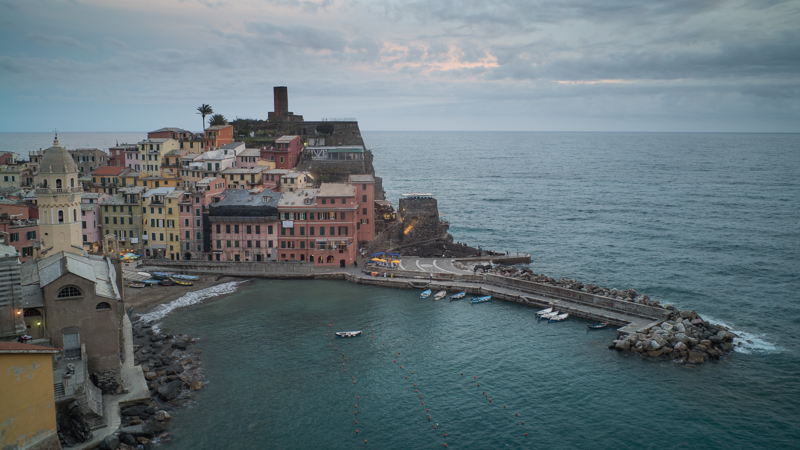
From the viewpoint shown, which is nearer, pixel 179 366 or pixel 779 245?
pixel 179 366

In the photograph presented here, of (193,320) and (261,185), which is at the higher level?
(261,185)

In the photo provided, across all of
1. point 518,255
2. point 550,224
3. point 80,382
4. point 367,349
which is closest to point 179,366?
point 80,382

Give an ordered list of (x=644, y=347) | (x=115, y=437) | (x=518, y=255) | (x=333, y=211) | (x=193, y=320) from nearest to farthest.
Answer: (x=115, y=437)
(x=644, y=347)
(x=193, y=320)
(x=333, y=211)
(x=518, y=255)

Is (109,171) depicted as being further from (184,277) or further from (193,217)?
(184,277)

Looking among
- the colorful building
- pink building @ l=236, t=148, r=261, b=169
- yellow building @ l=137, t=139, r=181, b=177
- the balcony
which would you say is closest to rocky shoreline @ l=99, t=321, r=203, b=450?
the balcony

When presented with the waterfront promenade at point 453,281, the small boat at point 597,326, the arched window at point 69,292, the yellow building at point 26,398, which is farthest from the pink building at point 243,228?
the yellow building at point 26,398

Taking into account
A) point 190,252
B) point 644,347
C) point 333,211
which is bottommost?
point 644,347

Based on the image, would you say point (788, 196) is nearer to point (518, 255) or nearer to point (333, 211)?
point (518, 255)

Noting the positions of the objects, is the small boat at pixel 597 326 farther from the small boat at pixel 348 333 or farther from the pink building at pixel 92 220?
the pink building at pixel 92 220
